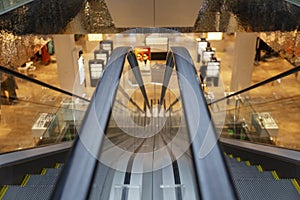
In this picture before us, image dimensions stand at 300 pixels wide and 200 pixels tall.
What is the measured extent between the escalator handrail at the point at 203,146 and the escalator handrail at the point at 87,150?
315 millimetres

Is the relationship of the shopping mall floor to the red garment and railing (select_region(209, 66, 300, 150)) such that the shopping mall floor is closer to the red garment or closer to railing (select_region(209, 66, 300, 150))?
railing (select_region(209, 66, 300, 150))

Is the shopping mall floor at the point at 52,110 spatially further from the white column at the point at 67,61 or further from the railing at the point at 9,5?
the railing at the point at 9,5

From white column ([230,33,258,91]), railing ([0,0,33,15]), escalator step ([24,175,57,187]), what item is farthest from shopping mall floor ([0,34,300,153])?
escalator step ([24,175,57,187])

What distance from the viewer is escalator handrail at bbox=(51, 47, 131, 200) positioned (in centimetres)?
95

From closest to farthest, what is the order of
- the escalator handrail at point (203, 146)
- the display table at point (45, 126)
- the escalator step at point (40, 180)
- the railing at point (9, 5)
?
the escalator handrail at point (203, 146), the escalator step at point (40, 180), the railing at point (9, 5), the display table at point (45, 126)

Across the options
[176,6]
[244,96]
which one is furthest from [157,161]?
[244,96]

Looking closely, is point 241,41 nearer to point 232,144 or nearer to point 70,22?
point 70,22

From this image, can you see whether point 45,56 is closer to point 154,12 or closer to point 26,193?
point 154,12

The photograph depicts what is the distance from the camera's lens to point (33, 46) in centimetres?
589

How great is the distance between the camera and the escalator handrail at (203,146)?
950mm

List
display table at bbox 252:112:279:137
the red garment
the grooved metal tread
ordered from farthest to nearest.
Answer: the red garment, display table at bbox 252:112:279:137, the grooved metal tread

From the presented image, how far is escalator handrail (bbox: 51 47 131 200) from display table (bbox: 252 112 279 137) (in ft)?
17.8

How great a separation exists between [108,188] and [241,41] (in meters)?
8.90

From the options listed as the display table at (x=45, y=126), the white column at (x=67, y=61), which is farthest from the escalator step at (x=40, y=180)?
the white column at (x=67, y=61)
